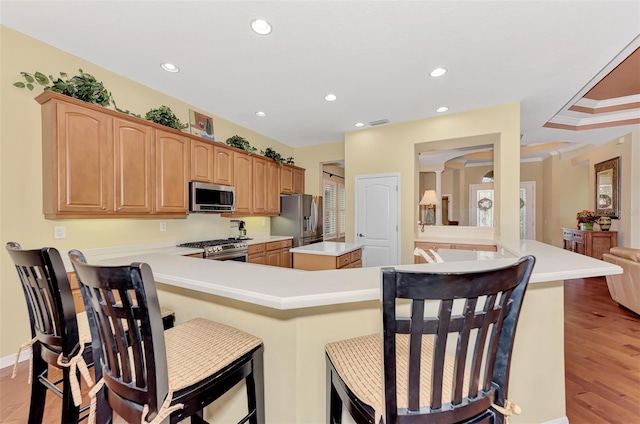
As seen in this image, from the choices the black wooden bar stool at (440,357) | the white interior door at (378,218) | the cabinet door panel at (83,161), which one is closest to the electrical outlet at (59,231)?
the cabinet door panel at (83,161)

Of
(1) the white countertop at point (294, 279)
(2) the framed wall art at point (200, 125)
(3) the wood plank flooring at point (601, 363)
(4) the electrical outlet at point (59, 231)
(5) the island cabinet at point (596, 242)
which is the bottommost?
(3) the wood plank flooring at point (601, 363)

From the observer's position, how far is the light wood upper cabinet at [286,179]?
5.25 meters

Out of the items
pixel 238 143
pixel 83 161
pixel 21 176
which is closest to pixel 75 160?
pixel 83 161

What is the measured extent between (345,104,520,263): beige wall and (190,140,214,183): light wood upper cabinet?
96.0 inches

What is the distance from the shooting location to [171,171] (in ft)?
10.6

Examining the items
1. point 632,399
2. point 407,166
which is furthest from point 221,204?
point 632,399

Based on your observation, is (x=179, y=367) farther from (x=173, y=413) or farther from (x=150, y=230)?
(x=150, y=230)

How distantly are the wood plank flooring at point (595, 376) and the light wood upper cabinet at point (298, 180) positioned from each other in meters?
4.40

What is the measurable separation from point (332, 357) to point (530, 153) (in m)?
7.95

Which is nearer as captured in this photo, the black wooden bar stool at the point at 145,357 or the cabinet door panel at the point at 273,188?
the black wooden bar stool at the point at 145,357

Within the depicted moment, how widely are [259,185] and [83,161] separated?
99.6 inches

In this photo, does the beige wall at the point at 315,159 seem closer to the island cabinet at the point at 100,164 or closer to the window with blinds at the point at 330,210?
the window with blinds at the point at 330,210

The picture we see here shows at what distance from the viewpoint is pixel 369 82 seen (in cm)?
309

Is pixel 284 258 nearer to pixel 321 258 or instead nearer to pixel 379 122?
pixel 321 258
